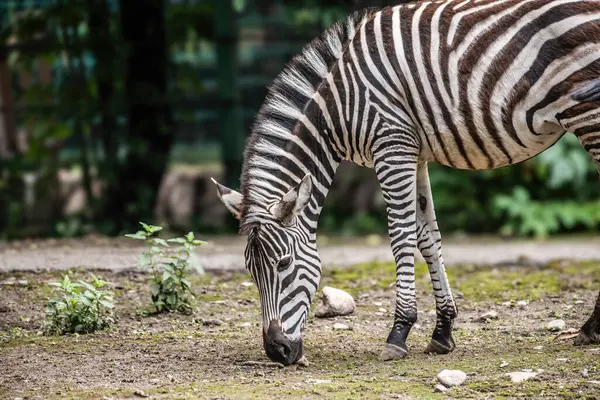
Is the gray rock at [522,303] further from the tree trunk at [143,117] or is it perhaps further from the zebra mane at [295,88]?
the tree trunk at [143,117]

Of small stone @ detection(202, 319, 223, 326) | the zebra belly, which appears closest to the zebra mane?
the zebra belly

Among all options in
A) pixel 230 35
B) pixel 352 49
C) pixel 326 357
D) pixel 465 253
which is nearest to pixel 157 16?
pixel 230 35

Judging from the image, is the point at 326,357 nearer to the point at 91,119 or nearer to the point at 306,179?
the point at 306,179

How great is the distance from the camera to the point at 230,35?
13.9m

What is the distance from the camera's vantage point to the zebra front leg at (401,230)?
6.19m

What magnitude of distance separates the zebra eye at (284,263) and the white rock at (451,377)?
1.26m

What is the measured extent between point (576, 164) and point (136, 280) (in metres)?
7.17

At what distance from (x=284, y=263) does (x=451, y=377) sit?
1349 mm

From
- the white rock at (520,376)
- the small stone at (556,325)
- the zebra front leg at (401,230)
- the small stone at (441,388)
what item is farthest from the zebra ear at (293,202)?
the small stone at (556,325)

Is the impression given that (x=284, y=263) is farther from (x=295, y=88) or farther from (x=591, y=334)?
(x=591, y=334)

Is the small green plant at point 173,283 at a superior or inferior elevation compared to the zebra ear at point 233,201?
inferior

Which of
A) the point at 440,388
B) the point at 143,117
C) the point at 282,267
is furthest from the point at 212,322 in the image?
the point at 143,117

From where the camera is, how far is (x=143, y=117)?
13.1 meters

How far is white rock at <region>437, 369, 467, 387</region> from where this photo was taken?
5367mm
